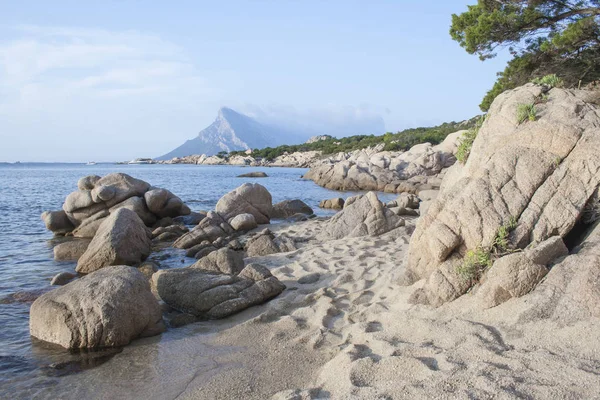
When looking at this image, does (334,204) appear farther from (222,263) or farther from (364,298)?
(364,298)

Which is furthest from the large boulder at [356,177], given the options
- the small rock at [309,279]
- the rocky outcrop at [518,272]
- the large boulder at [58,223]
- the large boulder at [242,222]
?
the rocky outcrop at [518,272]

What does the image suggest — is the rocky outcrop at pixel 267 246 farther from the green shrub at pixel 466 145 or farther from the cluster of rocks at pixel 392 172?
the cluster of rocks at pixel 392 172

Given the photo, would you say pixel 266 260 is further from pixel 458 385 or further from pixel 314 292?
pixel 458 385

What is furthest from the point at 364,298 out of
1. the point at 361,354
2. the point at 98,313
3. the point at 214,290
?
the point at 98,313

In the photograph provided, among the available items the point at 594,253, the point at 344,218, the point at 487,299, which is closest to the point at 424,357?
the point at 487,299

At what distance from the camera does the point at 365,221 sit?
14.2 m

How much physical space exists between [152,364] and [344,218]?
906 centimetres

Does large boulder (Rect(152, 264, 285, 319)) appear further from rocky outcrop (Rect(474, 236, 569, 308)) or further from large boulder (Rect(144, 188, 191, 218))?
large boulder (Rect(144, 188, 191, 218))

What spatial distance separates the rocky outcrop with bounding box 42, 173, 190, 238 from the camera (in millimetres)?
18766

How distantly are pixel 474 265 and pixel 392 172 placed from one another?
3660 centimetres

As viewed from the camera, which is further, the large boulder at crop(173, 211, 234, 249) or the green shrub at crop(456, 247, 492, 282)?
the large boulder at crop(173, 211, 234, 249)

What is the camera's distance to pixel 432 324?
6.46 meters

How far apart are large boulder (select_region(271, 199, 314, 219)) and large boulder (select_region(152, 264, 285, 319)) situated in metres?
11.7

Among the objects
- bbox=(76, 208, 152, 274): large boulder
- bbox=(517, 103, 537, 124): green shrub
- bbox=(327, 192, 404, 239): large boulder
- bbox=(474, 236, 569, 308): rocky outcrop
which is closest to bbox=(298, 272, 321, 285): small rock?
bbox=(327, 192, 404, 239): large boulder
